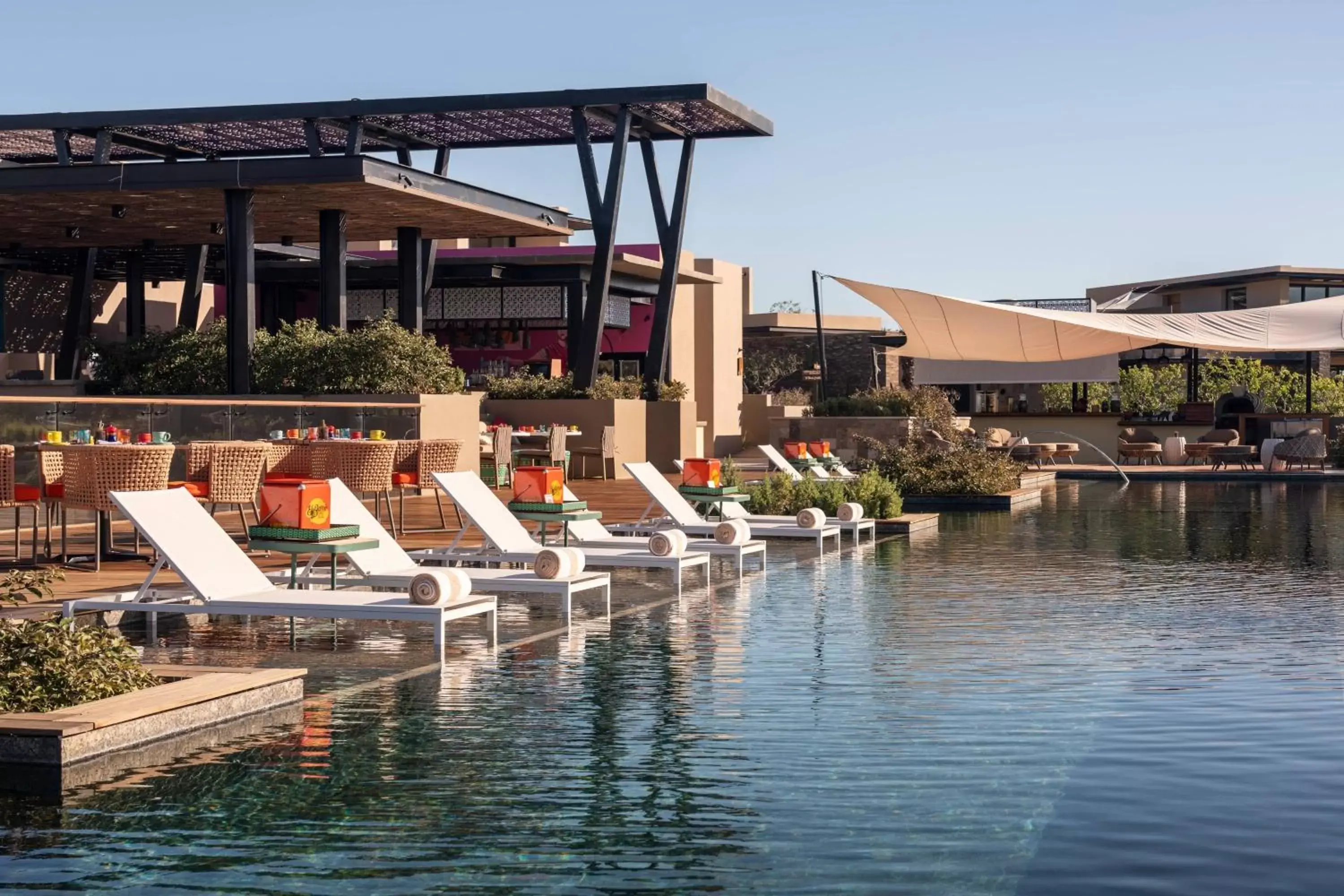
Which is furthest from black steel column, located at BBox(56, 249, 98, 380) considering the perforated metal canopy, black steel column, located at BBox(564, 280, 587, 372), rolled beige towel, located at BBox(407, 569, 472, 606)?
rolled beige towel, located at BBox(407, 569, 472, 606)

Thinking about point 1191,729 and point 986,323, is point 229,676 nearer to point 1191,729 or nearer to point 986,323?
point 1191,729

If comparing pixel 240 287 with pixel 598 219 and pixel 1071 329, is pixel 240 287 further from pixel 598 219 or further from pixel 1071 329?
pixel 1071 329

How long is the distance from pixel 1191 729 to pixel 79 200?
19.0m

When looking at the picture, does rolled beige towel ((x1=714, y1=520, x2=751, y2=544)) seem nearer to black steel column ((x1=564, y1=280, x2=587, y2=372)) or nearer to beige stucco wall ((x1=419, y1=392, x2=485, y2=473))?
beige stucco wall ((x1=419, y1=392, x2=485, y2=473))

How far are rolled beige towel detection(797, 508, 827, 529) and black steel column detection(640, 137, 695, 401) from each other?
1242 centimetres

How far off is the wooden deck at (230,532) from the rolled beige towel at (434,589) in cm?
208

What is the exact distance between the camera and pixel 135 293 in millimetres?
30422

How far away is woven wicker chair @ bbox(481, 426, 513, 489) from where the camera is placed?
19984 mm

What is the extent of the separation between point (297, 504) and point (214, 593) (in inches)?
28.1

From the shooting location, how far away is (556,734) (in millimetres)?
6316

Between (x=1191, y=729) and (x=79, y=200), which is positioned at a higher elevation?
(x=79, y=200)

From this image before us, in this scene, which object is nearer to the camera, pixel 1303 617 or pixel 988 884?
pixel 988 884

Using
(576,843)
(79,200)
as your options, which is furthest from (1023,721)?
(79,200)

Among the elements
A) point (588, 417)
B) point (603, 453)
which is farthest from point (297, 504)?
point (588, 417)
